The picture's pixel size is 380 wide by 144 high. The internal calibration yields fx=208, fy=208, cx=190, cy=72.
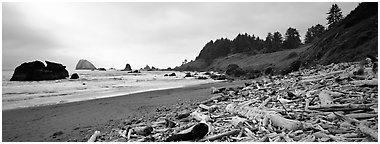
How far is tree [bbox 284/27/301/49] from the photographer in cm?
8012

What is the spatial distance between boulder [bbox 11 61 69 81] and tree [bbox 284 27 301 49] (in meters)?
75.0

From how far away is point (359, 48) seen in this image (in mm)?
18938

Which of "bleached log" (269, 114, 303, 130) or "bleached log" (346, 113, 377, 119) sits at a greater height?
"bleached log" (346, 113, 377, 119)

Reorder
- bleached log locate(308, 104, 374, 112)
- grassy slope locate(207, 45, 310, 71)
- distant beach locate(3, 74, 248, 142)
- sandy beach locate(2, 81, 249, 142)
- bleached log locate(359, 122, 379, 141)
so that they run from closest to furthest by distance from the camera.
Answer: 1. bleached log locate(359, 122, 379, 141)
2. bleached log locate(308, 104, 374, 112)
3. sandy beach locate(2, 81, 249, 142)
4. distant beach locate(3, 74, 248, 142)
5. grassy slope locate(207, 45, 310, 71)

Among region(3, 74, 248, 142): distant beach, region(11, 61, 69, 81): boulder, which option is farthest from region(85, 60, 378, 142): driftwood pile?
region(11, 61, 69, 81): boulder

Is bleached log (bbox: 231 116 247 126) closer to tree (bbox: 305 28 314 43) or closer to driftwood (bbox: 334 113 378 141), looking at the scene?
driftwood (bbox: 334 113 378 141)

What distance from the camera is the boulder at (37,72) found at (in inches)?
1513

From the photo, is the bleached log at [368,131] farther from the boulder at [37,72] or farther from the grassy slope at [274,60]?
the boulder at [37,72]

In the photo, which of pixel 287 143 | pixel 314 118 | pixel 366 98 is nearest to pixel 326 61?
pixel 366 98

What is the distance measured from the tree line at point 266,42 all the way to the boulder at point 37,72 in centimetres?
6816

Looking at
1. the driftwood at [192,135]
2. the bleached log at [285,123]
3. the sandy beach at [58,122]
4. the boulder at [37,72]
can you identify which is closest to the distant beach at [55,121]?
the sandy beach at [58,122]

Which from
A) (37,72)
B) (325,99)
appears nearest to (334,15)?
(325,99)

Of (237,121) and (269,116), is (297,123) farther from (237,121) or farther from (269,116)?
(237,121)

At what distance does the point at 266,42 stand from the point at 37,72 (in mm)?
81234
